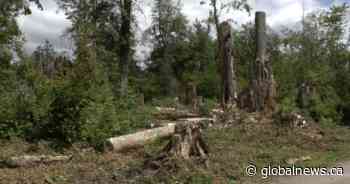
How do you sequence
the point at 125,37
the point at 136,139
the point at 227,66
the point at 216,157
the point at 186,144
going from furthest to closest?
the point at 125,37
the point at 227,66
the point at 136,139
the point at 216,157
the point at 186,144

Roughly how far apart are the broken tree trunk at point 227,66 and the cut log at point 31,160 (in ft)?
34.1

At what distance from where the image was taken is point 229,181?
301 inches

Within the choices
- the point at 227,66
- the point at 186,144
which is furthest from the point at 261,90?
the point at 186,144

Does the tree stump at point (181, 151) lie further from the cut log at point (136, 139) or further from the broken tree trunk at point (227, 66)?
the broken tree trunk at point (227, 66)

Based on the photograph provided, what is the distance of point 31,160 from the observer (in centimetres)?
882

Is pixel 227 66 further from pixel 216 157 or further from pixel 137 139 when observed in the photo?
pixel 216 157

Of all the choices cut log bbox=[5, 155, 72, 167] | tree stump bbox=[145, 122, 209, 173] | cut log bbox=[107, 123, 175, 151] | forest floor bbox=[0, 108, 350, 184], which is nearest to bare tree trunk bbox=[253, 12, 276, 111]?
forest floor bbox=[0, 108, 350, 184]

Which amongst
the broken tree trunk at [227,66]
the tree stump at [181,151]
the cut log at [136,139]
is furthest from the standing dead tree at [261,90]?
the tree stump at [181,151]

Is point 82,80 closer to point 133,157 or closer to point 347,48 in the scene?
point 133,157

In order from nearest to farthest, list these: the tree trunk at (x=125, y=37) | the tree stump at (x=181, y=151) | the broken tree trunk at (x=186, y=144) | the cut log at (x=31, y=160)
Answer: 1. the tree stump at (x=181, y=151)
2. the broken tree trunk at (x=186, y=144)
3. the cut log at (x=31, y=160)
4. the tree trunk at (x=125, y=37)

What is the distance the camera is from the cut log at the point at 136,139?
10070 mm

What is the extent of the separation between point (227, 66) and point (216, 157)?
10.1m

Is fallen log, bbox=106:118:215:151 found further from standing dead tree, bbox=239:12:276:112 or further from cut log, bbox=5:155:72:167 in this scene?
standing dead tree, bbox=239:12:276:112

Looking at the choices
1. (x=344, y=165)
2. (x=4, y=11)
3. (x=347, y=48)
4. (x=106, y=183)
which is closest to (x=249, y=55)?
(x=347, y=48)
